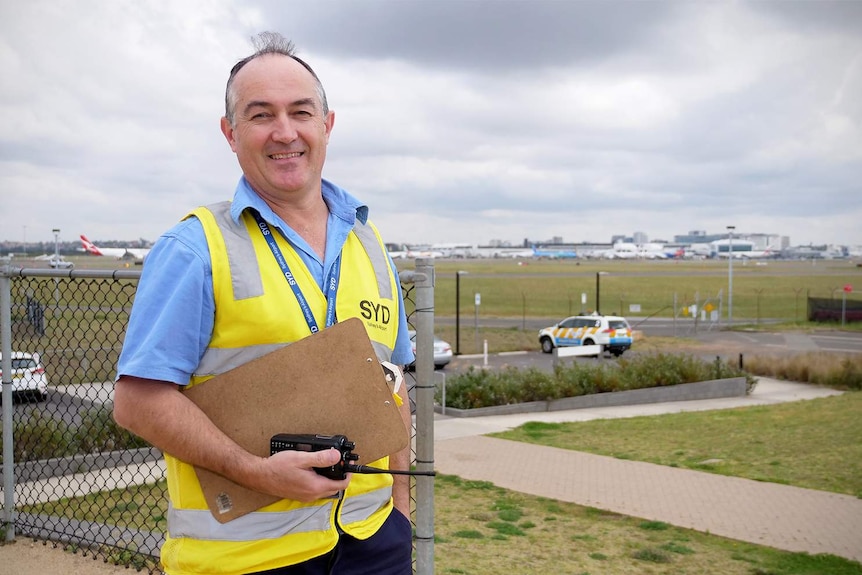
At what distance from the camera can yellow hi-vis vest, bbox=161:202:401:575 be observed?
2.10 metres

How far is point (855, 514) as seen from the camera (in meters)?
7.45

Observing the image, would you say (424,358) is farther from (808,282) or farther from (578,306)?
(808,282)

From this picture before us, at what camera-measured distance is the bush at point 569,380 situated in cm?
1559

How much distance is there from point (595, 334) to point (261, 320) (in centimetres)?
2559

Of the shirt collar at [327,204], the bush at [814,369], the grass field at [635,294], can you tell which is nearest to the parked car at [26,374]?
the shirt collar at [327,204]

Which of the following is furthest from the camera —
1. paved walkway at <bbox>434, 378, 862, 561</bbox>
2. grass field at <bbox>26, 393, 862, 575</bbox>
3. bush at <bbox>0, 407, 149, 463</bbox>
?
bush at <bbox>0, 407, 149, 463</bbox>

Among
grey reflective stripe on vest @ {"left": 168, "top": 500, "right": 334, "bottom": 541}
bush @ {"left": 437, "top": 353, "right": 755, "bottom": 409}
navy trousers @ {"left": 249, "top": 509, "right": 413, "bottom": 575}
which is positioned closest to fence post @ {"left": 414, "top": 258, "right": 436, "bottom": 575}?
navy trousers @ {"left": 249, "top": 509, "right": 413, "bottom": 575}

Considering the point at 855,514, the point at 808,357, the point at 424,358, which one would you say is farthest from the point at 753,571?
the point at 808,357

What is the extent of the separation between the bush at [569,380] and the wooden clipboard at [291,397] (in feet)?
43.5

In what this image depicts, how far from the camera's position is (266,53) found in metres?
2.32

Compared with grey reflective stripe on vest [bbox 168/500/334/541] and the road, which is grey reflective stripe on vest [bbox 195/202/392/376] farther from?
the road

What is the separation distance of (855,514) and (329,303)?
6932 mm

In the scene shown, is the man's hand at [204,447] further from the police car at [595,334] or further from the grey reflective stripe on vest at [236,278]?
the police car at [595,334]

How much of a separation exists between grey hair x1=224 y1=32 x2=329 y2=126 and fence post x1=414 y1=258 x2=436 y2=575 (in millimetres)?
1062
